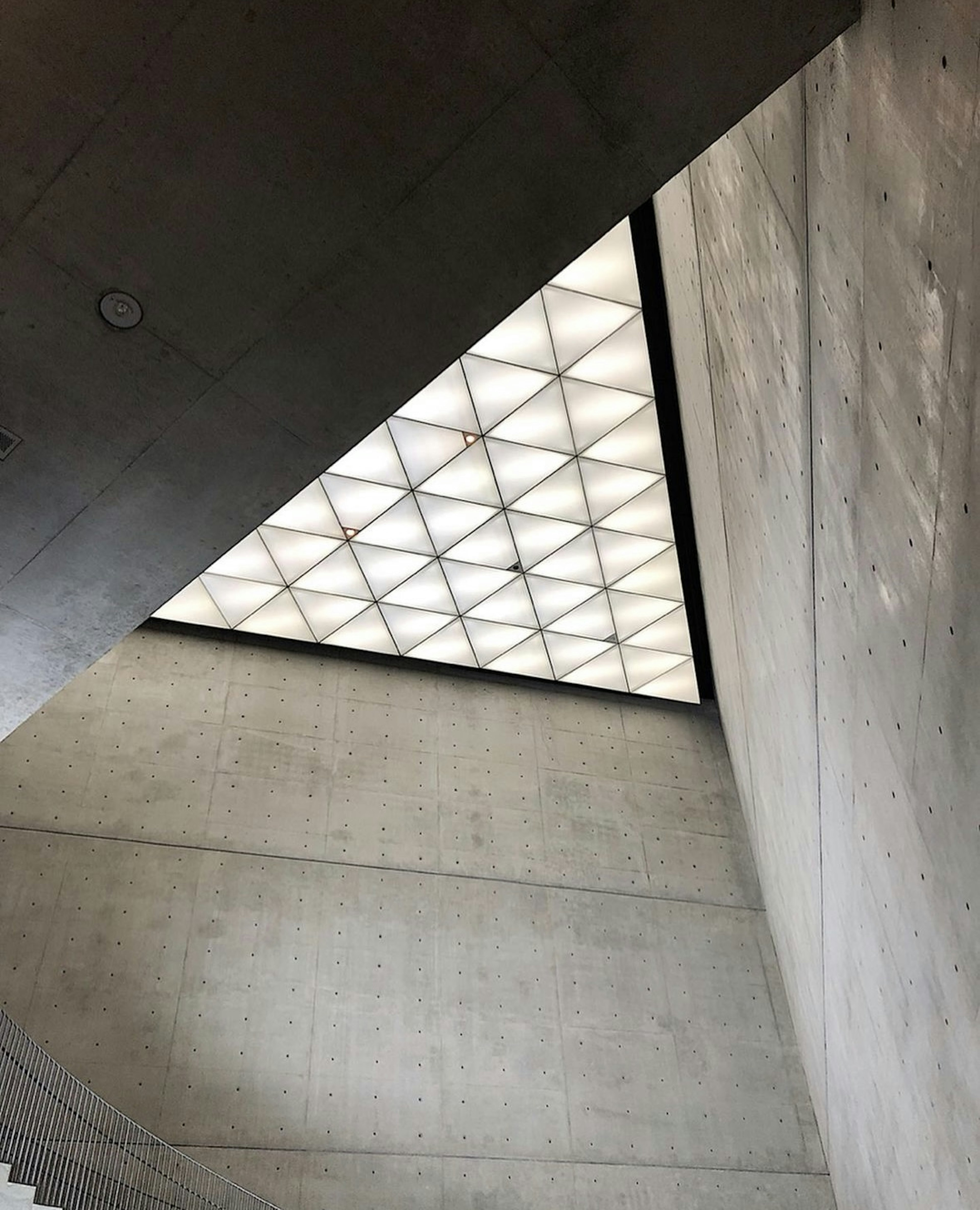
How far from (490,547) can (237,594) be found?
30.6ft

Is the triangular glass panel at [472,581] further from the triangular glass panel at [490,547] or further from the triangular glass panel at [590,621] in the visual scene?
the triangular glass panel at [590,621]

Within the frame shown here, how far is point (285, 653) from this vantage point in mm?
34781

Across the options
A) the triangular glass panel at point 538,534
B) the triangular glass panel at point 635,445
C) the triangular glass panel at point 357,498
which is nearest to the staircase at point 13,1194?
the triangular glass panel at point 357,498

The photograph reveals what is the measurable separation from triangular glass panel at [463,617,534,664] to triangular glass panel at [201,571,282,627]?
7422 millimetres

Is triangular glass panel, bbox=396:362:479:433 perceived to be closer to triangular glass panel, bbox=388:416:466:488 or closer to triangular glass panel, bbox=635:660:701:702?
triangular glass panel, bbox=388:416:466:488

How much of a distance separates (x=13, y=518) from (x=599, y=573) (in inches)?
940

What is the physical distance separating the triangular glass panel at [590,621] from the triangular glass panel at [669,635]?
1.27 m

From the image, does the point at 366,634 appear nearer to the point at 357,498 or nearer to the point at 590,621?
the point at 357,498

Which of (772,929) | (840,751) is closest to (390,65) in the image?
(840,751)

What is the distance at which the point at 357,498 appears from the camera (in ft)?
102

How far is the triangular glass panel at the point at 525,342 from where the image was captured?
2658 centimetres

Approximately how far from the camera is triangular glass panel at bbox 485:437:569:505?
30.1 metres

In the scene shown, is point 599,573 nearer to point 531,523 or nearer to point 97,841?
point 531,523

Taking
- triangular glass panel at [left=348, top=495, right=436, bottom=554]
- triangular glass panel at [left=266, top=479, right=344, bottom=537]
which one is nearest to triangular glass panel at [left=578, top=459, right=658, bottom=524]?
triangular glass panel at [left=348, top=495, right=436, bottom=554]
